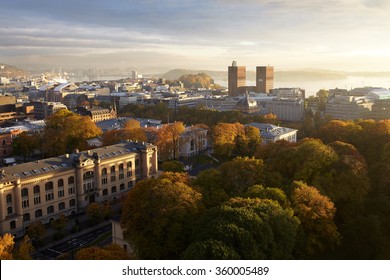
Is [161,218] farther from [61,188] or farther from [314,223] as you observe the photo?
[61,188]

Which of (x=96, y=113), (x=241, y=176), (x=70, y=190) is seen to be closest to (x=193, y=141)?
(x=70, y=190)

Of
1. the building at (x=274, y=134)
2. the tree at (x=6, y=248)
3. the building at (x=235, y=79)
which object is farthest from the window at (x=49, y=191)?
the building at (x=235, y=79)

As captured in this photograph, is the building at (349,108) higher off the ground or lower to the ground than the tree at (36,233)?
higher

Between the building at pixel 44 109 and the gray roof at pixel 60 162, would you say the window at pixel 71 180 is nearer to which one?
the gray roof at pixel 60 162

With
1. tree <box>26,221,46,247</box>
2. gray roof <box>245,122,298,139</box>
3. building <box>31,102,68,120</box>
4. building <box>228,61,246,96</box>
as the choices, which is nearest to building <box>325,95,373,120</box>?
gray roof <box>245,122,298,139</box>

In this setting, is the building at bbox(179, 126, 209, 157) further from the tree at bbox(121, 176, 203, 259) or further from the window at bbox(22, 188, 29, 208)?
the tree at bbox(121, 176, 203, 259)
